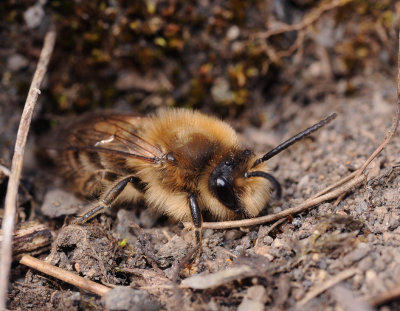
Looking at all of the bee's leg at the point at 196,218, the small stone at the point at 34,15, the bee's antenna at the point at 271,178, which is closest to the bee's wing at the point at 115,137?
the bee's leg at the point at 196,218

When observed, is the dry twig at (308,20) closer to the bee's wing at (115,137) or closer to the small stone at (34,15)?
the bee's wing at (115,137)

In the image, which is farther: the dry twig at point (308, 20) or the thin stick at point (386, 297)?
the dry twig at point (308, 20)

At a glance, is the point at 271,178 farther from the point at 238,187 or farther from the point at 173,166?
the point at 173,166

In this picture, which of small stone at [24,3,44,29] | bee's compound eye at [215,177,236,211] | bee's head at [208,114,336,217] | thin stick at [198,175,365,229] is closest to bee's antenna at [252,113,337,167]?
bee's head at [208,114,336,217]

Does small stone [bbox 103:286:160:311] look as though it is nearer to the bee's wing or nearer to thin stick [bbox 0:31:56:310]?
thin stick [bbox 0:31:56:310]

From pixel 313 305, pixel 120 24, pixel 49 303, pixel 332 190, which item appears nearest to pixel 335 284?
pixel 313 305

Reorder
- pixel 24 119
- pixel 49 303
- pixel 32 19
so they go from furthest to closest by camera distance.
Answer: pixel 32 19 → pixel 24 119 → pixel 49 303

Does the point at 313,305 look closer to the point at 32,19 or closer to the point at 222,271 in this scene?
the point at 222,271
